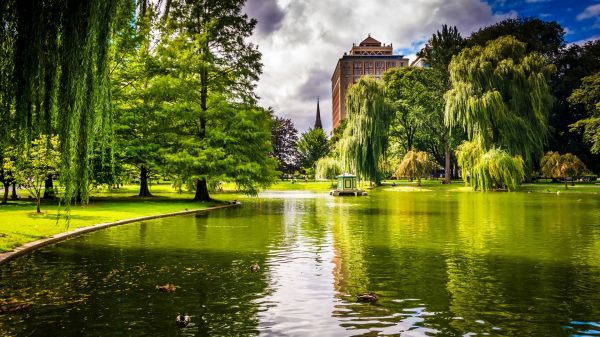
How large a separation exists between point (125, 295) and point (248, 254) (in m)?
4.81

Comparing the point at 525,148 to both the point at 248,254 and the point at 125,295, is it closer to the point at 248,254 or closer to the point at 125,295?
the point at 248,254

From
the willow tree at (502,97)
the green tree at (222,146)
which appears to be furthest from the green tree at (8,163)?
the willow tree at (502,97)

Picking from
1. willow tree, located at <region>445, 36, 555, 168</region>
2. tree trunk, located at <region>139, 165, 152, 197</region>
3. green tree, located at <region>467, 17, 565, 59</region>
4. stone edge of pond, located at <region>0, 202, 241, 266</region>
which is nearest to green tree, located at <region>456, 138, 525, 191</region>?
willow tree, located at <region>445, 36, 555, 168</region>

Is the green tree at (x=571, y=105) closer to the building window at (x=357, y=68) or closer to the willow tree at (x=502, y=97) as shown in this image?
the willow tree at (x=502, y=97)

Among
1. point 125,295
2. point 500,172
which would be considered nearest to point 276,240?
point 125,295

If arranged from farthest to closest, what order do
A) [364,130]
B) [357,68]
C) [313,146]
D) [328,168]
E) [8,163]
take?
[357,68]
[313,146]
[328,168]
[364,130]
[8,163]

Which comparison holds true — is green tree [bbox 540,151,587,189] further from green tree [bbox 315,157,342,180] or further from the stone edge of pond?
the stone edge of pond

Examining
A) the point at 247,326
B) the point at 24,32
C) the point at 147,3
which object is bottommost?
the point at 247,326

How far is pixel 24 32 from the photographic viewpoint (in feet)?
27.7

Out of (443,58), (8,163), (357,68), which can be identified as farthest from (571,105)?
(357,68)

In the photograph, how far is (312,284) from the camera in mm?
9656

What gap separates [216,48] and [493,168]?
29.3 m

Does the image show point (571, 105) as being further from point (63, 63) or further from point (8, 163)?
point (63, 63)

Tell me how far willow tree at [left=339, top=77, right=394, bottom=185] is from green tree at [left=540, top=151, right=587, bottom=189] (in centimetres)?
1935
